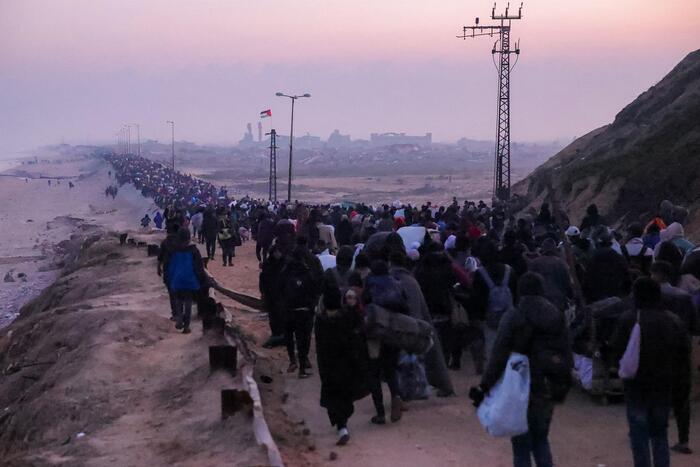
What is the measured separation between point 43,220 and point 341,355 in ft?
206

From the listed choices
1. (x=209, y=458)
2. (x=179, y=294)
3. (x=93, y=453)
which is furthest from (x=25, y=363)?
(x=209, y=458)

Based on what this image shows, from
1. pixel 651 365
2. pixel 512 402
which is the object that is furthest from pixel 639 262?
pixel 512 402

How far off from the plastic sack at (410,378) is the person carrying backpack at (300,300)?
1992mm

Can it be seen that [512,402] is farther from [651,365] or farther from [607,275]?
[607,275]

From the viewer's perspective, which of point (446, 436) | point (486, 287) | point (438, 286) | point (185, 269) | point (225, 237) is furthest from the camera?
point (225, 237)

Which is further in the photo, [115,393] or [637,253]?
[637,253]

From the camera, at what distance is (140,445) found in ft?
26.9

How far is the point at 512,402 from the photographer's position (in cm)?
555

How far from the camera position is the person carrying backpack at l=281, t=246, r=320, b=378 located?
389 inches

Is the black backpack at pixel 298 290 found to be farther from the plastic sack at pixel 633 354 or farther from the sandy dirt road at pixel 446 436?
the plastic sack at pixel 633 354

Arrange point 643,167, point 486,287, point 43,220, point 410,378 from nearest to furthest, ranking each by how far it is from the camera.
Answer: point 410,378
point 486,287
point 643,167
point 43,220

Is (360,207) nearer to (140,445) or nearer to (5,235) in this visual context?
(140,445)

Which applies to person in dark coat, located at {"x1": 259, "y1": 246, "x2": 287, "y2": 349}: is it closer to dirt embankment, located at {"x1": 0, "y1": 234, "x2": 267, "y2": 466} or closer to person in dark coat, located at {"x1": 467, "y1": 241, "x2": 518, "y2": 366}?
dirt embankment, located at {"x1": 0, "y1": 234, "x2": 267, "y2": 466}

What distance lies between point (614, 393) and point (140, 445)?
427cm
